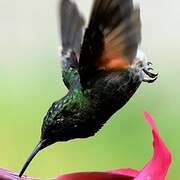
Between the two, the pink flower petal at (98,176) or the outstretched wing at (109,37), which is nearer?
the pink flower petal at (98,176)

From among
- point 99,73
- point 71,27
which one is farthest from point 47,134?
point 71,27

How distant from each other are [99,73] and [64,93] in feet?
4.25

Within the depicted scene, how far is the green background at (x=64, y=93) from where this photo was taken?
2.55 m

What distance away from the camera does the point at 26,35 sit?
325cm

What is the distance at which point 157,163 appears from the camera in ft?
3.84

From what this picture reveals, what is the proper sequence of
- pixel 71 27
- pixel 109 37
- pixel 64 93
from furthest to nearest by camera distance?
pixel 64 93 < pixel 71 27 < pixel 109 37

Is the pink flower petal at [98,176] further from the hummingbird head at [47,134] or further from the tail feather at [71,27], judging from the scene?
the tail feather at [71,27]

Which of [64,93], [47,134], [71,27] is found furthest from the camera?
[64,93]

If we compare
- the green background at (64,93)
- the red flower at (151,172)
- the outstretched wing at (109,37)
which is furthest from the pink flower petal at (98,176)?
the green background at (64,93)

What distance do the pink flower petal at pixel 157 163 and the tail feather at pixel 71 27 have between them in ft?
1.15

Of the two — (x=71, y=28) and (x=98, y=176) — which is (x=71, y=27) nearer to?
(x=71, y=28)

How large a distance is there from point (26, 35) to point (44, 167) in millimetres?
899

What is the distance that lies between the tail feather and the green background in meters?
0.83

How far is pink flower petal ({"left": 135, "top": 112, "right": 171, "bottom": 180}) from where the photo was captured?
1.16 meters
